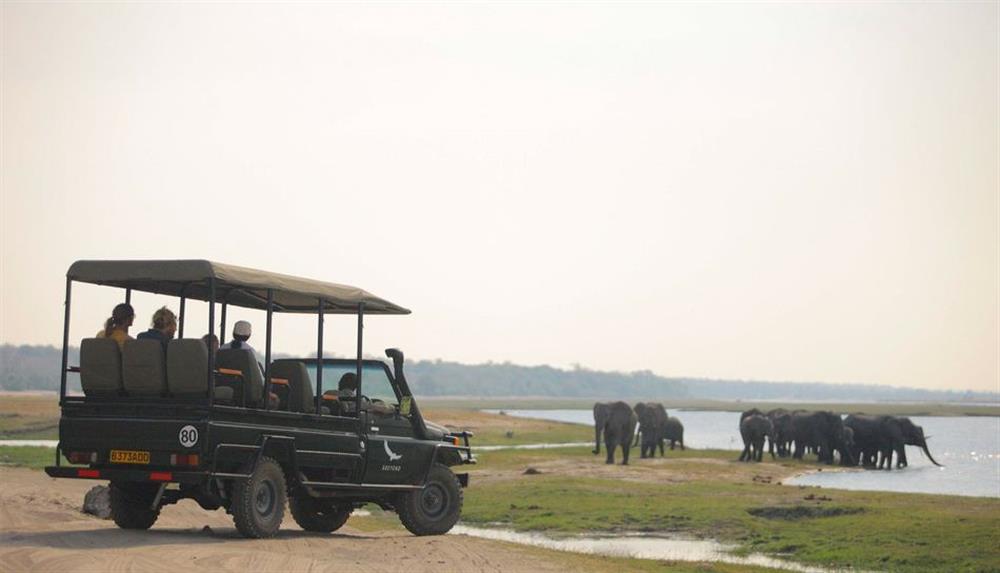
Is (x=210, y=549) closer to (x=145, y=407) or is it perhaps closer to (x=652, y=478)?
(x=145, y=407)

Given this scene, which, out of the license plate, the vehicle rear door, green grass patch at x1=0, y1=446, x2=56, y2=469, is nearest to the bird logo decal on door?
the vehicle rear door

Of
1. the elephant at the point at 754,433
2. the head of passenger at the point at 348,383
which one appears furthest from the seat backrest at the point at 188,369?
the elephant at the point at 754,433

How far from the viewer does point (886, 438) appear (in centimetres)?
6544

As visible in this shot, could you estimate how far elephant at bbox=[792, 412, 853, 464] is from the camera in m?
64.7

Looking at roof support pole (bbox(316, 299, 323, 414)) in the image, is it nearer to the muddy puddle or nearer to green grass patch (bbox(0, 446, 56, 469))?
the muddy puddle

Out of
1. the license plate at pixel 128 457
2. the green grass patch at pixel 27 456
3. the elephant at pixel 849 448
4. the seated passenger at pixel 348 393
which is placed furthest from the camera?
→ the elephant at pixel 849 448

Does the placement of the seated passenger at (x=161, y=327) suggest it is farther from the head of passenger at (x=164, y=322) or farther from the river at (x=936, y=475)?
the river at (x=936, y=475)

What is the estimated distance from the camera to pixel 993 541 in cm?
2836

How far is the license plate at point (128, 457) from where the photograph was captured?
17000mm

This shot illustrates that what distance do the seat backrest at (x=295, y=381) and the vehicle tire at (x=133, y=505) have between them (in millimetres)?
2066

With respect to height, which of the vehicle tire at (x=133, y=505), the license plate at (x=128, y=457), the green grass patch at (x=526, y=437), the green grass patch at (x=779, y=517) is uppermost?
the license plate at (x=128, y=457)

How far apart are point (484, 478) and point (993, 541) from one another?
1660 cm

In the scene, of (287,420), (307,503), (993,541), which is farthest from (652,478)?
(287,420)

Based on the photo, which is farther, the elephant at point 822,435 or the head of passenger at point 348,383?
the elephant at point 822,435
